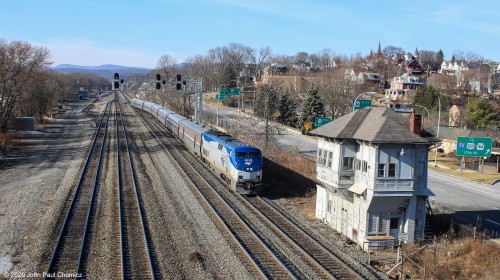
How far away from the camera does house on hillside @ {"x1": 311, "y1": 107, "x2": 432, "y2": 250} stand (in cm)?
2106

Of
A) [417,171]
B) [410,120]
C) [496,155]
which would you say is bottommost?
[496,155]

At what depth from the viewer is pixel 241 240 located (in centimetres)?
2034

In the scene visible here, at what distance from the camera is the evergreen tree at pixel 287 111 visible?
7925cm

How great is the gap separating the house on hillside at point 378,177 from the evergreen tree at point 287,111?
5546cm

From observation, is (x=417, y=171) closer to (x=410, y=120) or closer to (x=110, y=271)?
(x=410, y=120)

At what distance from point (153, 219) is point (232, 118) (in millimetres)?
65111

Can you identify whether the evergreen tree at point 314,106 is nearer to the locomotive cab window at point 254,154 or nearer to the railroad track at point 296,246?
the locomotive cab window at point 254,154

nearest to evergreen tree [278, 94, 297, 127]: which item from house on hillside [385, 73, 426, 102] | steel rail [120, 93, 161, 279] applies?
house on hillside [385, 73, 426, 102]

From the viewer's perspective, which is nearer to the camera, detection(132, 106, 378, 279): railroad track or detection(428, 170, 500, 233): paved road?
detection(132, 106, 378, 279): railroad track

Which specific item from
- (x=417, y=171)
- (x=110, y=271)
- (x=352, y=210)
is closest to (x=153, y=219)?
(x=110, y=271)

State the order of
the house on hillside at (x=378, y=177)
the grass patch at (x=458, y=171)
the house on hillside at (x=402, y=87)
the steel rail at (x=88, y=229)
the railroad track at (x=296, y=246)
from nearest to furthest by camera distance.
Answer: the steel rail at (x=88, y=229) < the railroad track at (x=296, y=246) < the house on hillside at (x=378, y=177) < the grass patch at (x=458, y=171) < the house on hillside at (x=402, y=87)

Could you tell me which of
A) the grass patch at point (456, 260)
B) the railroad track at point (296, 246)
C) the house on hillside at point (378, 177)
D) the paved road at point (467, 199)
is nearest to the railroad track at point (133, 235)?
the railroad track at point (296, 246)

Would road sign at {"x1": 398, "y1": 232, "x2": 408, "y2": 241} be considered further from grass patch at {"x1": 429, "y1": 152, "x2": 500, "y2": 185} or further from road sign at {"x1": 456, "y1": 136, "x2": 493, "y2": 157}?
road sign at {"x1": 456, "y1": 136, "x2": 493, "y2": 157}

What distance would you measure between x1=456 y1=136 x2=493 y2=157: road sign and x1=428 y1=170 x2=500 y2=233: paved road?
2.82 metres
